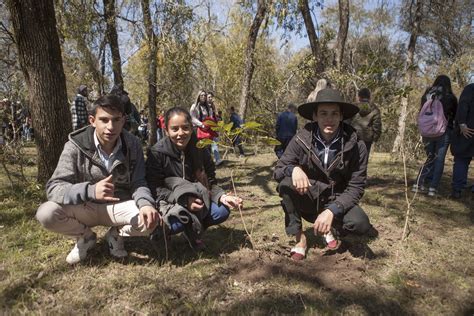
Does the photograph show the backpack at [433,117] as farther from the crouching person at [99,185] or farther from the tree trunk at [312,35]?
the tree trunk at [312,35]

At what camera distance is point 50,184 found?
99.9 inches

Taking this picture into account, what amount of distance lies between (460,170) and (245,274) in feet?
12.5

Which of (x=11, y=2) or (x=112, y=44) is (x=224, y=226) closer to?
(x=11, y=2)

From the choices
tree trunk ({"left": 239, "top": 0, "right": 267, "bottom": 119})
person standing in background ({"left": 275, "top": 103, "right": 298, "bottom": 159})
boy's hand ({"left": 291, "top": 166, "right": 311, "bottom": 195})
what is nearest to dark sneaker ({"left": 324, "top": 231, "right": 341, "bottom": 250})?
boy's hand ({"left": 291, "top": 166, "right": 311, "bottom": 195})

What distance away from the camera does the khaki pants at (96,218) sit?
2.58 metres

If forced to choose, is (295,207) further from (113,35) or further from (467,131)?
(113,35)

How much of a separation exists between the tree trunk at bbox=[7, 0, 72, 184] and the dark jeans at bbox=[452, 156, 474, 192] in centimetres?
537

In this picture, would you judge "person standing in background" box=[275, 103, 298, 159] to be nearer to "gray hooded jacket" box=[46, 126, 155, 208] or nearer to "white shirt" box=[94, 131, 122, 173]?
"gray hooded jacket" box=[46, 126, 155, 208]

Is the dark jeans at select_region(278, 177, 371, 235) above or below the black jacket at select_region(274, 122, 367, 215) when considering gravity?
below

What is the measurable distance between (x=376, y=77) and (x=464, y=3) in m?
21.6

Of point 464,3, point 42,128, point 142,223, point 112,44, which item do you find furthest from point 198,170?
point 464,3

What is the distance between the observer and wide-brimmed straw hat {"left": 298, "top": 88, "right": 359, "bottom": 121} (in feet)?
8.87

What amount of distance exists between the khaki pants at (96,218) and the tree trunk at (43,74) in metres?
2.17

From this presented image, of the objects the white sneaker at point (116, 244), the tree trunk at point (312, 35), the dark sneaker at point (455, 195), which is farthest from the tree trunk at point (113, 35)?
the dark sneaker at point (455, 195)
